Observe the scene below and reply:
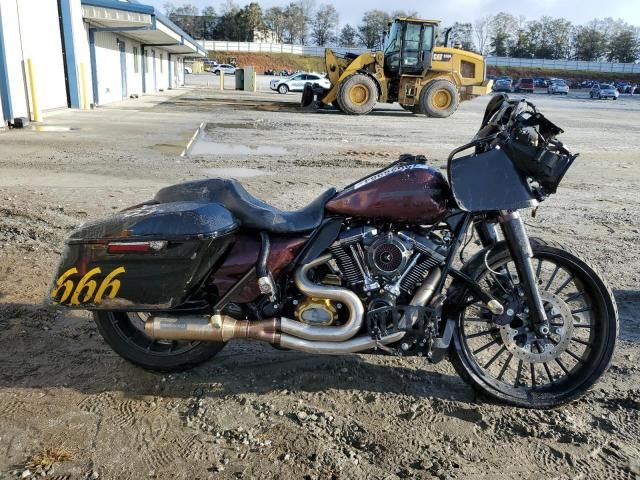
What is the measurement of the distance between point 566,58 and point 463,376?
119 m

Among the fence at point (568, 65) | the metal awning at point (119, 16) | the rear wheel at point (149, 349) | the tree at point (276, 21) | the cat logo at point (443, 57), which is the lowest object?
the rear wheel at point (149, 349)

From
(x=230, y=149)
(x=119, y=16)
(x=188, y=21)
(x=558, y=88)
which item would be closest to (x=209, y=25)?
(x=188, y=21)

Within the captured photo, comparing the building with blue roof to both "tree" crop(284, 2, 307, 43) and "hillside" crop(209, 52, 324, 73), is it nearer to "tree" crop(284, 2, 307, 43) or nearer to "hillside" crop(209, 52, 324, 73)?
"hillside" crop(209, 52, 324, 73)

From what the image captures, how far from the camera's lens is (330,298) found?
275 centimetres

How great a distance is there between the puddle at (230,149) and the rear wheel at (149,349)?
8.05 metres

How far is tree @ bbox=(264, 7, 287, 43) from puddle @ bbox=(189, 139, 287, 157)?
352 feet

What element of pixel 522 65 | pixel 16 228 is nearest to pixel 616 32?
pixel 522 65

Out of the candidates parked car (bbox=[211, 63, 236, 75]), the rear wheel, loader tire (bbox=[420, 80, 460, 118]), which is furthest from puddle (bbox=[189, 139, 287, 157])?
parked car (bbox=[211, 63, 236, 75])

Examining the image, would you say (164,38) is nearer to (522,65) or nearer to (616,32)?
(522,65)

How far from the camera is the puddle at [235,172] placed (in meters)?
8.87

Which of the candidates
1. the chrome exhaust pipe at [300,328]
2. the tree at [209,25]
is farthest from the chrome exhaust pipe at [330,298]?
the tree at [209,25]

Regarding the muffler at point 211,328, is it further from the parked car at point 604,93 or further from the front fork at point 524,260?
the parked car at point 604,93

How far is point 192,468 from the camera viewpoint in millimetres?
2482

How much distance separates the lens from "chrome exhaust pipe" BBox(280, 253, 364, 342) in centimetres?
274
